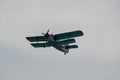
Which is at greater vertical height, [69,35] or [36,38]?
[69,35]

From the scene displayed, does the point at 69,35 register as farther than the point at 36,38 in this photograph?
No

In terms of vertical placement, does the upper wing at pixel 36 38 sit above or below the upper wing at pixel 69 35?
below

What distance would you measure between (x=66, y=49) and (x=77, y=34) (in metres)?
4.55

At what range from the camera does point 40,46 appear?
88.2 m

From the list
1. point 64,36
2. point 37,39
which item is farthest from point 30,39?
point 64,36

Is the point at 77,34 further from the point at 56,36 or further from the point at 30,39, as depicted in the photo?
the point at 30,39

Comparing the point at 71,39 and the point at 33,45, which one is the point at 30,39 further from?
the point at 71,39

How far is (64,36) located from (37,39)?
5632 mm

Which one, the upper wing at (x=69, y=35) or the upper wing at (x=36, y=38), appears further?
the upper wing at (x=36, y=38)

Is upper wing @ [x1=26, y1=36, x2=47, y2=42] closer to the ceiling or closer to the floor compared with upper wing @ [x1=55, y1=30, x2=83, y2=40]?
closer to the floor

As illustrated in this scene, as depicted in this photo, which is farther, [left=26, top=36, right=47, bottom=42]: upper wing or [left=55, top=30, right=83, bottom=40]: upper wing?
[left=26, top=36, right=47, bottom=42]: upper wing

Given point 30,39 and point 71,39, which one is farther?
point 30,39

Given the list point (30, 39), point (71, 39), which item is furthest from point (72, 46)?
point (30, 39)

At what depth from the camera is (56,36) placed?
284ft
